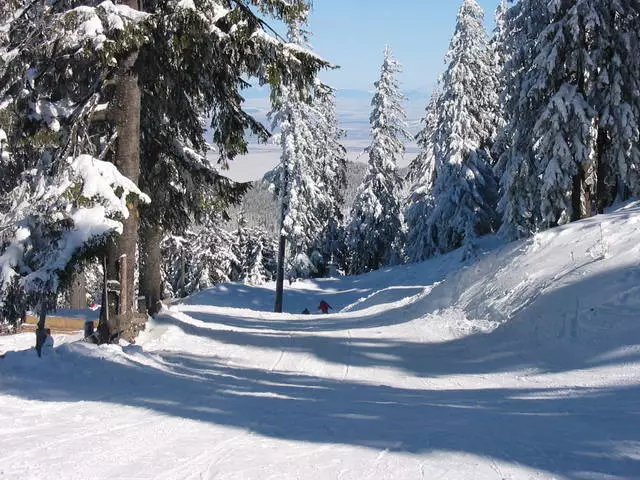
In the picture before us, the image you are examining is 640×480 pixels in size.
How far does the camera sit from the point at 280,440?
17.1ft

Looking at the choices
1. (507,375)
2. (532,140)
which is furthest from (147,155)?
(532,140)

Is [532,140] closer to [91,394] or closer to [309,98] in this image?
[309,98]

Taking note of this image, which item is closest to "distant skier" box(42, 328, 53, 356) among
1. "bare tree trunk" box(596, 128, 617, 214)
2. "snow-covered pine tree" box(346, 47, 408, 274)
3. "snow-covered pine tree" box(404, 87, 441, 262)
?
"bare tree trunk" box(596, 128, 617, 214)

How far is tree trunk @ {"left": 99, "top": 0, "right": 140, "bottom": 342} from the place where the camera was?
32.4 ft

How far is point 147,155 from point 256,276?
135 feet

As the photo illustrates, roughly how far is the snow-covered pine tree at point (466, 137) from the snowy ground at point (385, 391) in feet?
60.8

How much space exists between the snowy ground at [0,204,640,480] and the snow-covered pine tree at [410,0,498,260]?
18.5 meters

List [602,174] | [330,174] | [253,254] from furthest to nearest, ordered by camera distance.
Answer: [253,254] → [330,174] → [602,174]

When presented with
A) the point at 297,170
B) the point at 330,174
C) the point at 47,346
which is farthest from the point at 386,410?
the point at 330,174

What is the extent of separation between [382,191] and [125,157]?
33107mm

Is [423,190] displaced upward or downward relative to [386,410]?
upward

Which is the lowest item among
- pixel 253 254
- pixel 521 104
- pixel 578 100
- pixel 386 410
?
pixel 386 410

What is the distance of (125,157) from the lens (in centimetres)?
993

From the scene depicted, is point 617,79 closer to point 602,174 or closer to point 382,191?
point 602,174
